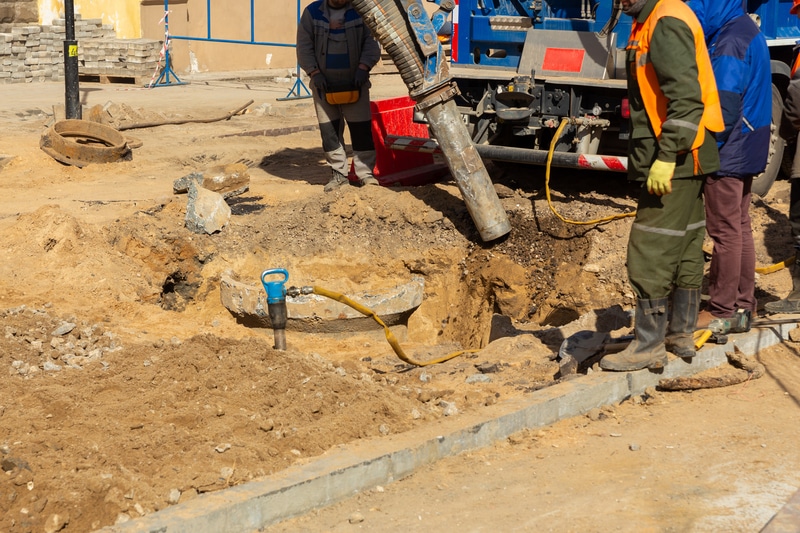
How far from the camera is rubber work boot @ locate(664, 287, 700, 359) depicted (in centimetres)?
526

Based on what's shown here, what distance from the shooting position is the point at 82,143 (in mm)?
11898

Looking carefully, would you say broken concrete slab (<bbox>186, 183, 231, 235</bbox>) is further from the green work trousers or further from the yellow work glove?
the yellow work glove

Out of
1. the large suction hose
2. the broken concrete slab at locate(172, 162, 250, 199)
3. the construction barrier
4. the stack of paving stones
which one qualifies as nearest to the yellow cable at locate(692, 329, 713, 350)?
the large suction hose

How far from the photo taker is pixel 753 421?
4.74 metres

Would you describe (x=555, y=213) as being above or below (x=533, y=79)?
below

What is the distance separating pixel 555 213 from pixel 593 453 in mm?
3803

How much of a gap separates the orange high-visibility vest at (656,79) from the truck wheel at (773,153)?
4141 mm

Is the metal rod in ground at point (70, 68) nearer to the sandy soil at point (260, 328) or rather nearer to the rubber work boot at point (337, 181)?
the sandy soil at point (260, 328)

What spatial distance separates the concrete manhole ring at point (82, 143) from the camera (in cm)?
1124

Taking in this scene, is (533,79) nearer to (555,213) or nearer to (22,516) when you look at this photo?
(555,213)

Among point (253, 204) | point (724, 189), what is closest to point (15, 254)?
point (253, 204)

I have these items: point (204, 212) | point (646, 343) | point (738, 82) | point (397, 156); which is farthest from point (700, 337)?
point (397, 156)

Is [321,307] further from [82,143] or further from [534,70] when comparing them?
[82,143]

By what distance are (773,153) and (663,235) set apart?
4.38m
